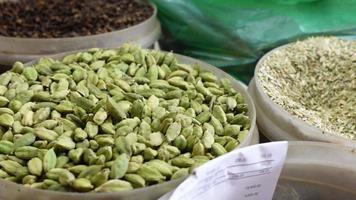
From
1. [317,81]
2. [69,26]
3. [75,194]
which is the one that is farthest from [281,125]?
[69,26]

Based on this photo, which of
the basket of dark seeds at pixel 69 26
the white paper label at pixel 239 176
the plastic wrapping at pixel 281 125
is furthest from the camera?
the basket of dark seeds at pixel 69 26

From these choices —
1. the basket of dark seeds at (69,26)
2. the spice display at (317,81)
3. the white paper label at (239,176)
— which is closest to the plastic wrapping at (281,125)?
the spice display at (317,81)

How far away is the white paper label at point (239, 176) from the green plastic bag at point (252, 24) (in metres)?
0.54

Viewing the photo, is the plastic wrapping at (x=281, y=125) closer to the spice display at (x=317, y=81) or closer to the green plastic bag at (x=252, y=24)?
the spice display at (x=317, y=81)

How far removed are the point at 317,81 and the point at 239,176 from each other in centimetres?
43

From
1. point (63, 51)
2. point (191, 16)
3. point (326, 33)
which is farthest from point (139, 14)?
point (326, 33)

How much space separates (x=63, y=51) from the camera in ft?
3.73

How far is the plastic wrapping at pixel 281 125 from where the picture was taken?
0.82 metres

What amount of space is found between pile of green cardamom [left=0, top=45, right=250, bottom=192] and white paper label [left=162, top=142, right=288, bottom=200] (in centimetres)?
7

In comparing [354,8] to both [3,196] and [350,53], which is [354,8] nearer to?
[350,53]

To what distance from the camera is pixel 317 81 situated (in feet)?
3.34

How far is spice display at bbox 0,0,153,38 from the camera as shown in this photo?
3.99 ft

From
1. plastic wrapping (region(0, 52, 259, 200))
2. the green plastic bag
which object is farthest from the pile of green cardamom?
the green plastic bag

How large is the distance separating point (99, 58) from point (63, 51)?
0.52 ft
